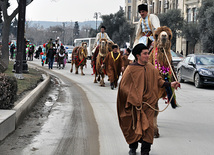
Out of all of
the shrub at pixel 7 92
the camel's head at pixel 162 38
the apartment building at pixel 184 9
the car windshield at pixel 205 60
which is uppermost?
the apartment building at pixel 184 9

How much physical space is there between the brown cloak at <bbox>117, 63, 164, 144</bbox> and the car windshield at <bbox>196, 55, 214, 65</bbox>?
13.2m

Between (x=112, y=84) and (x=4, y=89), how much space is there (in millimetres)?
8448

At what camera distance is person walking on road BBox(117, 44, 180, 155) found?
5617 millimetres

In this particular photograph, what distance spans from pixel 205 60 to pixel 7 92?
42.3 ft

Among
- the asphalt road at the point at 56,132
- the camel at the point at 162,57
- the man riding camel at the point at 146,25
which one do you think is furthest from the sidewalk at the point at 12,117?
the man riding camel at the point at 146,25

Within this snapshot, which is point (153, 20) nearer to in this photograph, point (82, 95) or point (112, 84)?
point (82, 95)

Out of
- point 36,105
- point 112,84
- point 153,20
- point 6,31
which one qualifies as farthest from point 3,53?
point 153,20

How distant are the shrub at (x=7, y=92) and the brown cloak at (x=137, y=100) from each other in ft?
8.52

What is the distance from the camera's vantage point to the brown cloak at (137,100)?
221 inches

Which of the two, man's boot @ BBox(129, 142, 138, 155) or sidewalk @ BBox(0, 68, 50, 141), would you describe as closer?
man's boot @ BBox(129, 142, 138, 155)

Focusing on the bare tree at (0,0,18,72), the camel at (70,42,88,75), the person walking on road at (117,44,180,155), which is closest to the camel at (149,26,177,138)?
the person walking on road at (117,44,180,155)

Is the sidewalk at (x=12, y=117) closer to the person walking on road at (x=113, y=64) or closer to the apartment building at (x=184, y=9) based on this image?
the person walking on road at (x=113, y=64)

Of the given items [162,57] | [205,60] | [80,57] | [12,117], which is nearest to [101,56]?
[205,60]

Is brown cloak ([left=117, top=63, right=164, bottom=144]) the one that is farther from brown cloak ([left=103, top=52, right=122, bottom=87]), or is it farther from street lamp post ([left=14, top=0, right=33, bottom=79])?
brown cloak ([left=103, top=52, right=122, bottom=87])
